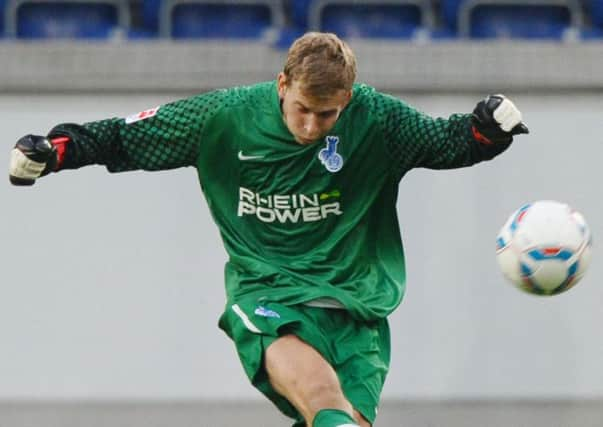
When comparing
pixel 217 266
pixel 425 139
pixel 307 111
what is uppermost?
pixel 307 111

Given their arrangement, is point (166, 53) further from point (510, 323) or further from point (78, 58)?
point (510, 323)

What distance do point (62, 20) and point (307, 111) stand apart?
456 centimetres

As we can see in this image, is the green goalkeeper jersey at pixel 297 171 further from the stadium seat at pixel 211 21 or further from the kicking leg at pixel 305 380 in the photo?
the stadium seat at pixel 211 21

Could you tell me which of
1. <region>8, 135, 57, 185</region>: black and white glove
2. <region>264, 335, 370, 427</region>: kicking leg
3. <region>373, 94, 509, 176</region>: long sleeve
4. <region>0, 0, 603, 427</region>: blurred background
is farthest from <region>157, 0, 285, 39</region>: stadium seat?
<region>264, 335, 370, 427</region>: kicking leg

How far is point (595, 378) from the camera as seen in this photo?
25.1 feet

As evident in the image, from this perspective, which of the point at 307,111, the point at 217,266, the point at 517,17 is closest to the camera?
the point at 307,111

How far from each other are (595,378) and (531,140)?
46.7 inches

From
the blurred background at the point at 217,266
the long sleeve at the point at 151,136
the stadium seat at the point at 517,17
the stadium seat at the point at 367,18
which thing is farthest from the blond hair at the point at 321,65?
the stadium seat at the point at 517,17

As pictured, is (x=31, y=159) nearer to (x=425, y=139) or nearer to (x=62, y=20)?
(x=425, y=139)

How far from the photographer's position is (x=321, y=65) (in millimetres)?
4887

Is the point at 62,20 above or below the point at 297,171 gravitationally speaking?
below

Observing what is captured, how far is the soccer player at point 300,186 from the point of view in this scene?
510 cm

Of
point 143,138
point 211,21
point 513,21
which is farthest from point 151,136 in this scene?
point 513,21

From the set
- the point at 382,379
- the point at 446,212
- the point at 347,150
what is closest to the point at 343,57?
the point at 347,150
